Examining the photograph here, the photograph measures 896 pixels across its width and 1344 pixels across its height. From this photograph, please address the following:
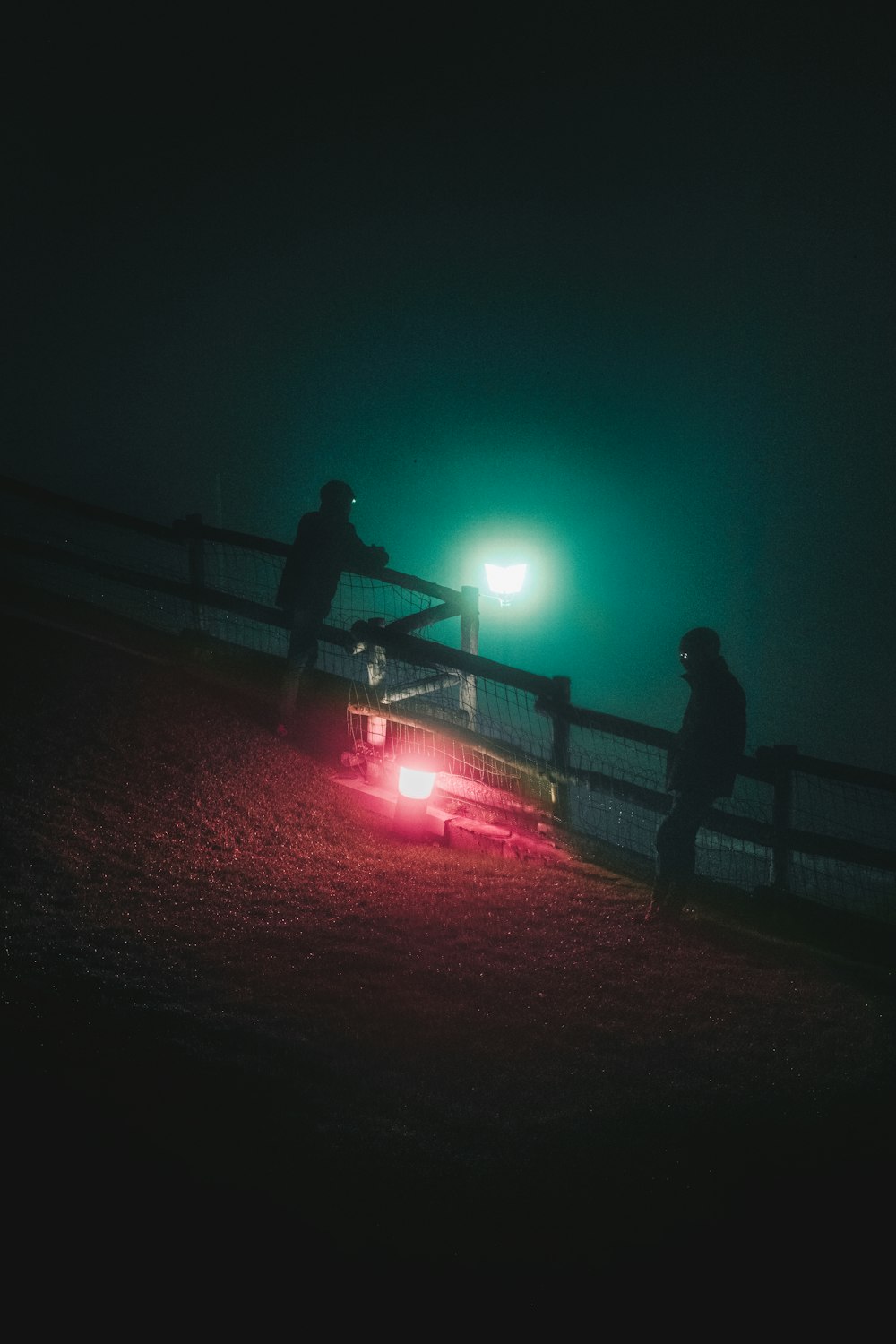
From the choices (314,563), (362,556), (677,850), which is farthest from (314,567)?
(677,850)

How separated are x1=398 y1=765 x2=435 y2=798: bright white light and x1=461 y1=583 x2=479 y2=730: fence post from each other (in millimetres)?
1290

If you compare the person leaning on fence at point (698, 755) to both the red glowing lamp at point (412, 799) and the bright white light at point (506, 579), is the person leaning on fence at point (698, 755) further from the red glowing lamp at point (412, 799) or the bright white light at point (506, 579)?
the bright white light at point (506, 579)

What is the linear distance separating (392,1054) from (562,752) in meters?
2.42

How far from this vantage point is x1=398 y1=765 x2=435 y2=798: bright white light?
5.50 metres

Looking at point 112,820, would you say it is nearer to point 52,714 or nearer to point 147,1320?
point 52,714

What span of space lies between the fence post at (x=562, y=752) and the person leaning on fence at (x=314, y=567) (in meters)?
2.12

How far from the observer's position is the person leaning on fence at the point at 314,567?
21.1ft

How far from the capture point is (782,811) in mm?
4965

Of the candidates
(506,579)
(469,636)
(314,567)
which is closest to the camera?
(314,567)

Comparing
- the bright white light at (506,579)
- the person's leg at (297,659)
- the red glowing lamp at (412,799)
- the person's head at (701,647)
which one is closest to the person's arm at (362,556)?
the person's leg at (297,659)

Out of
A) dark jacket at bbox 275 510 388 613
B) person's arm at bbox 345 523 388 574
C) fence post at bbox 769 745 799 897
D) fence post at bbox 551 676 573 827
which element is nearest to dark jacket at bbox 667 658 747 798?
fence post at bbox 769 745 799 897

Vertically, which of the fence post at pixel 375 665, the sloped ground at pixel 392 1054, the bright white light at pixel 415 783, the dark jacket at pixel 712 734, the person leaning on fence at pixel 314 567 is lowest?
the sloped ground at pixel 392 1054

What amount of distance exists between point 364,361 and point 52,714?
1658 cm

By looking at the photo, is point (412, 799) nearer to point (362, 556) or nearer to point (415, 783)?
point (415, 783)
